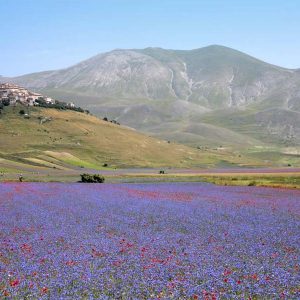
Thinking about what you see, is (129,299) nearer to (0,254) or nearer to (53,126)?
(0,254)

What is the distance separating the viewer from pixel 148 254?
18.4 metres

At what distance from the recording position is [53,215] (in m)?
30.6

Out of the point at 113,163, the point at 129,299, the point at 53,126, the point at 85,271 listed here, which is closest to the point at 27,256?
the point at 85,271

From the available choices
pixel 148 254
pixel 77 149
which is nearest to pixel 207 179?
pixel 148 254

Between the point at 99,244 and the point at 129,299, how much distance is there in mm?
8142

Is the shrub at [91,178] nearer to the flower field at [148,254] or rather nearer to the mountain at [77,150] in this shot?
the flower field at [148,254]

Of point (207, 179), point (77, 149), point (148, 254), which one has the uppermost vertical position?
point (148, 254)

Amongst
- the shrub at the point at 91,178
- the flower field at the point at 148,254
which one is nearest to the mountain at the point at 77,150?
the shrub at the point at 91,178

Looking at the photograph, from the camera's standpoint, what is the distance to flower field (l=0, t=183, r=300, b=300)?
1362 centimetres

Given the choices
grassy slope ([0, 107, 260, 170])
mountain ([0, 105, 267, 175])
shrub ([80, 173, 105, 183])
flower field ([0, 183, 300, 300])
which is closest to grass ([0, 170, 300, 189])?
shrub ([80, 173, 105, 183])

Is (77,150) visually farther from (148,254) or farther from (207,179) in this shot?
(148,254)

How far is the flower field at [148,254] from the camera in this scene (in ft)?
44.7

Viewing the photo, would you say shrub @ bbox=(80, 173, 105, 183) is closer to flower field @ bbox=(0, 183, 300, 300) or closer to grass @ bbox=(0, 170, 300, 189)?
grass @ bbox=(0, 170, 300, 189)

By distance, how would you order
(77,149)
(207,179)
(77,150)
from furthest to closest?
(77,149) < (77,150) < (207,179)
